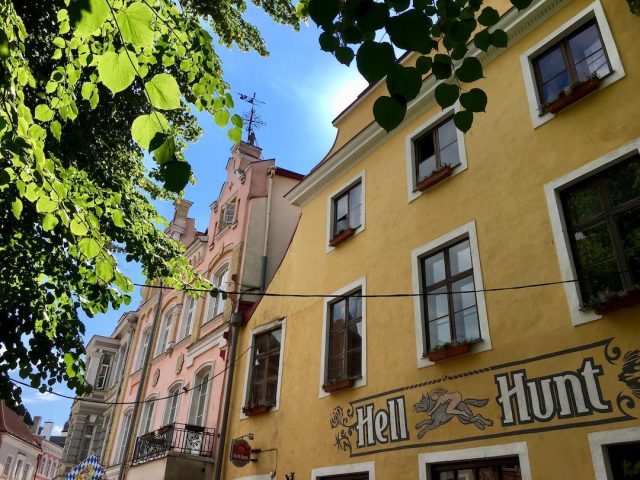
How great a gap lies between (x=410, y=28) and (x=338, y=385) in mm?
7964

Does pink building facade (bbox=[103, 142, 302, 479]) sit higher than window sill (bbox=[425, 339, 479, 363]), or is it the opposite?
pink building facade (bbox=[103, 142, 302, 479])

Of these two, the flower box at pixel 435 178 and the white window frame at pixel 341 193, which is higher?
the white window frame at pixel 341 193

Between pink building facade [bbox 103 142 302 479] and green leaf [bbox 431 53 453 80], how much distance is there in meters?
9.86

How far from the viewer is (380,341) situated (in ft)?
30.0

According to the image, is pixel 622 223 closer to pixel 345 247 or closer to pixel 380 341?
pixel 380 341

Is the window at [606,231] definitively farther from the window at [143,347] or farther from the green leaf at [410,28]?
the window at [143,347]

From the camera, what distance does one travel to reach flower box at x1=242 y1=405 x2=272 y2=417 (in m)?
11.5

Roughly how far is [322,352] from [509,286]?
4.49 meters

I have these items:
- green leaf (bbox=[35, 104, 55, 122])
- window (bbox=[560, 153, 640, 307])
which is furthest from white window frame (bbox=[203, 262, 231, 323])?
green leaf (bbox=[35, 104, 55, 122])

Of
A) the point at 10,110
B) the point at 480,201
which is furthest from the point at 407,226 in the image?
the point at 10,110

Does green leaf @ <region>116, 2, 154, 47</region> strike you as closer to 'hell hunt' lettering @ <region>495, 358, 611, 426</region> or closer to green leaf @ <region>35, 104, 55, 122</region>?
green leaf @ <region>35, 104, 55, 122</region>

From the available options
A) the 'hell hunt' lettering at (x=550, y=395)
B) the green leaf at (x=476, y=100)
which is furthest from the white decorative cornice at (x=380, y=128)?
the green leaf at (x=476, y=100)

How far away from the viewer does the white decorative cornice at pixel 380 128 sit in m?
8.28

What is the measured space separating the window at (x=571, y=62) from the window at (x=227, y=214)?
11363 mm
